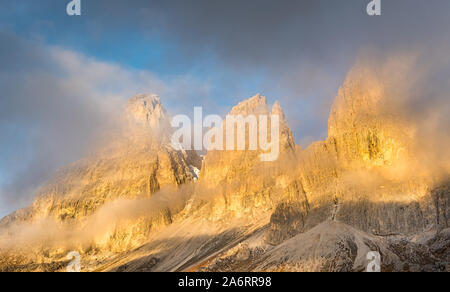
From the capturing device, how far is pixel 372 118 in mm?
133375

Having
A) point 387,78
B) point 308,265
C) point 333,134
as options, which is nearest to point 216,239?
point 333,134

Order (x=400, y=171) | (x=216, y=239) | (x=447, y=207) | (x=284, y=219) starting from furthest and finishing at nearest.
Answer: (x=216, y=239), (x=284, y=219), (x=400, y=171), (x=447, y=207)

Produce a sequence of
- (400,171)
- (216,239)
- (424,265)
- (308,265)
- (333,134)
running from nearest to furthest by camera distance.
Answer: (424,265)
(308,265)
(400,171)
(333,134)
(216,239)

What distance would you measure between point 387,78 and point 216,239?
325 ft

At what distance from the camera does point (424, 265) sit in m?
84.5

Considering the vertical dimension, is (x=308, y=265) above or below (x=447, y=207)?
below

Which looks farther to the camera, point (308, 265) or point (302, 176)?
point (302, 176)

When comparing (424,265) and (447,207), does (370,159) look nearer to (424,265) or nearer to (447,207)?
(447,207)

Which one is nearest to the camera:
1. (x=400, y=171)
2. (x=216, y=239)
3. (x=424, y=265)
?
(x=424, y=265)

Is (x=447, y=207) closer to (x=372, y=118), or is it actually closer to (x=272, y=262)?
(x=372, y=118)
